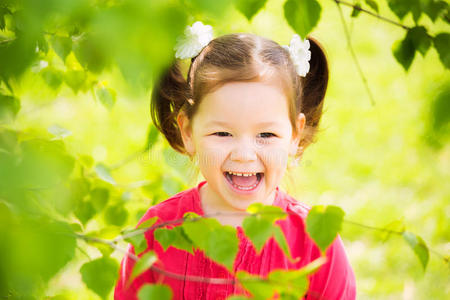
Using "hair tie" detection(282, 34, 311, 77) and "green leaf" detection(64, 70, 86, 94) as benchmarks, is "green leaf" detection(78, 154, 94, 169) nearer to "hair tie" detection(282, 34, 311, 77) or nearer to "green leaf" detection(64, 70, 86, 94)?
"green leaf" detection(64, 70, 86, 94)

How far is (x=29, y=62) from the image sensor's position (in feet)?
2.74

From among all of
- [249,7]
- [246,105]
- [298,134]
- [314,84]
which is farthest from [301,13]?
[314,84]

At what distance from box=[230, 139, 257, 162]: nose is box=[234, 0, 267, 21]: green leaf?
16.6 inches

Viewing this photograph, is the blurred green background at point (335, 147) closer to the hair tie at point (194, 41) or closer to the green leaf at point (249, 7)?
the hair tie at point (194, 41)

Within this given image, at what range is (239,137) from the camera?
1.36 meters

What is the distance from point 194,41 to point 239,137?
13.2 inches

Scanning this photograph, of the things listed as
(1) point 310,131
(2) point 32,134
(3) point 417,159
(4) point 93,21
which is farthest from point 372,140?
(4) point 93,21

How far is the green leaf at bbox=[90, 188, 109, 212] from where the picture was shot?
162 cm

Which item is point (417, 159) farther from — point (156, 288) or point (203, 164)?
point (156, 288)

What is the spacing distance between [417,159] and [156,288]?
2.85 metres

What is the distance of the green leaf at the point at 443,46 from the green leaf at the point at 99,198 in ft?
3.37

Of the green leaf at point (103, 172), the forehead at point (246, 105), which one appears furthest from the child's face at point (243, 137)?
the green leaf at point (103, 172)

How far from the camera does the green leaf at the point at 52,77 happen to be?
4.99 ft

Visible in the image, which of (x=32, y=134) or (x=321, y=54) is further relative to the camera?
(x=321, y=54)
